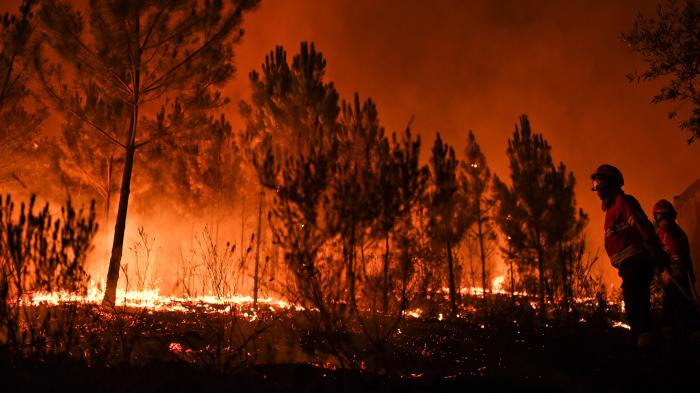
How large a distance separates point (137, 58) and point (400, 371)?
9.38 meters

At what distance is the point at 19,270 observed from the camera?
3.41 m

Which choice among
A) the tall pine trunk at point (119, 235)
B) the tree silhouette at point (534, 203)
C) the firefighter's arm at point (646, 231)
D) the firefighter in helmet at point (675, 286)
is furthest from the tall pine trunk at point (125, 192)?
the tree silhouette at point (534, 203)

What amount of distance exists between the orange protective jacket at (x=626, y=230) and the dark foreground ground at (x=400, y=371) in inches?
34.8

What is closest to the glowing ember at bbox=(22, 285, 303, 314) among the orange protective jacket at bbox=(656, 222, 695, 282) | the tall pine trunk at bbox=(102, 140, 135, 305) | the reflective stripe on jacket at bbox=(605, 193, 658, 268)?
the tall pine trunk at bbox=(102, 140, 135, 305)

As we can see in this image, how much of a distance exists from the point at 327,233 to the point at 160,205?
18271mm

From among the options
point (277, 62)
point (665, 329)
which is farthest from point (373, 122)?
point (665, 329)

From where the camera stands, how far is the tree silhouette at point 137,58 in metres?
9.88

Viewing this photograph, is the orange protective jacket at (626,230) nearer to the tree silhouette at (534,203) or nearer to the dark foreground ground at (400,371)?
the dark foreground ground at (400,371)

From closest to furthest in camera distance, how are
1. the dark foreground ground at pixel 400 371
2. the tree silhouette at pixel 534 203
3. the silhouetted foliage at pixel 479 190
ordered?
1. the dark foreground ground at pixel 400 371
2. the tree silhouette at pixel 534 203
3. the silhouetted foliage at pixel 479 190

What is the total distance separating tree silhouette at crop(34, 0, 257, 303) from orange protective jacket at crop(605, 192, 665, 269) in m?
9.17

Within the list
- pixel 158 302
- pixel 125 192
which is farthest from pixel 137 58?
pixel 158 302

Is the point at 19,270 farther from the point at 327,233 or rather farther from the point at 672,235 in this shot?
the point at 672,235

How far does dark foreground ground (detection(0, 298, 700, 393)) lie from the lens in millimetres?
3562

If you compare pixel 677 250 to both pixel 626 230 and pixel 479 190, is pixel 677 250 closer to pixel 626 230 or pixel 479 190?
pixel 626 230
